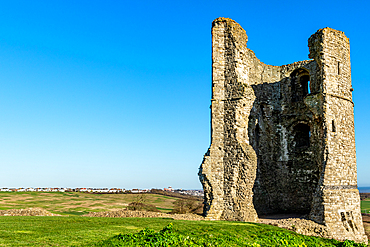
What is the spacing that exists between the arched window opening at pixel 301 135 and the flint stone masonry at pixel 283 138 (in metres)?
0.06

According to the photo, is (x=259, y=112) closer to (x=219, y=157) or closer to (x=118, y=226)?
(x=219, y=157)

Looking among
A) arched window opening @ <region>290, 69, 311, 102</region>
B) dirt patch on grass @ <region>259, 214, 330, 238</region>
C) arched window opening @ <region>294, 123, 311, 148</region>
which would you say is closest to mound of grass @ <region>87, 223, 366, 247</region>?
dirt patch on grass @ <region>259, 214, 330, 238</region>

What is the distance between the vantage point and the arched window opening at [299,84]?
2064 cm

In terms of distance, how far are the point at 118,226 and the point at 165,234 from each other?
3022 mm

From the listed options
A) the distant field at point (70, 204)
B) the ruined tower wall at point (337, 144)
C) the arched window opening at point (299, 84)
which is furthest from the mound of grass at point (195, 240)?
the distant field at point (70, 204)

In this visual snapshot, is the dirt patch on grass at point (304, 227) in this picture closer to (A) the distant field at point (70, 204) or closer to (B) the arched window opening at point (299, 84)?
(B) the arched window opening at point (299, 84)

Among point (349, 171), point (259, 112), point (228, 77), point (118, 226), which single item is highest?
point (228, 77)

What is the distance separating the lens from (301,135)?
66.0 ft

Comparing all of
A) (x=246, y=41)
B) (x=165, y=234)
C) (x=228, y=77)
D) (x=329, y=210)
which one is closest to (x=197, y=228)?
(x=165, y=234)

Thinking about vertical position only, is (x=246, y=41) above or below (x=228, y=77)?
above

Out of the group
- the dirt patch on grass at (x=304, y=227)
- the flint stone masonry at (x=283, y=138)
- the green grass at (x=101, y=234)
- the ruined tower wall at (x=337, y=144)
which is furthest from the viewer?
the flint stone masonry at (x=283, y=138)

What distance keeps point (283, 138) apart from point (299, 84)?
3.58m

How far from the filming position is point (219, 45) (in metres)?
17.4

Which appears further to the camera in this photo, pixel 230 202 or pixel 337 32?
pixel 337 32
